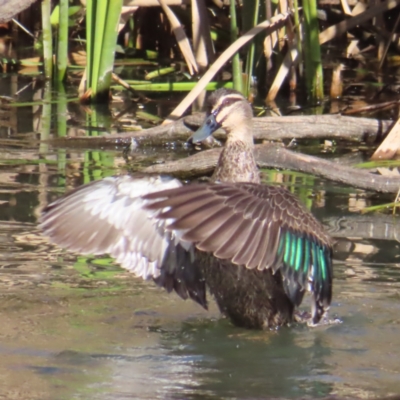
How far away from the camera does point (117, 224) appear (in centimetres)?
462

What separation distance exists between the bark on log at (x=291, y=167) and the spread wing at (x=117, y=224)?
63.9 inches

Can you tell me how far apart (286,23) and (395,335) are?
13.5 ft

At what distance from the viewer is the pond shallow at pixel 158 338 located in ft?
12.5

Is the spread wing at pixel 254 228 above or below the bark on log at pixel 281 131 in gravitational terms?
below

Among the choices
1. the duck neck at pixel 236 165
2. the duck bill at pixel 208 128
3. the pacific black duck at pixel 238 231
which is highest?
the duck bill at pixel 208 128

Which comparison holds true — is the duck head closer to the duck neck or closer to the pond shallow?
the duck neck

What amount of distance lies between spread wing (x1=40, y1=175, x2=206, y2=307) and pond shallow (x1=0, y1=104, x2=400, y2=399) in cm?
30

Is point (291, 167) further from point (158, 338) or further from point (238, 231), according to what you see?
point (238, 231)

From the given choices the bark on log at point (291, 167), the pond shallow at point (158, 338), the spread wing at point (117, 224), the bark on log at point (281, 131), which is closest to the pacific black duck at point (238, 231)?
the spread wing at point (117, 224)

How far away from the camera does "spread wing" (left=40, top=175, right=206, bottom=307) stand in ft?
14.8

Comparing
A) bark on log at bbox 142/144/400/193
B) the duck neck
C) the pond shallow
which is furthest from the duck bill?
bark on log at bbox 142/144/400/193

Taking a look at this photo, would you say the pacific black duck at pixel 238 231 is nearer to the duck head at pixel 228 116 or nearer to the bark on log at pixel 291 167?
the duck head at pixel 228 116

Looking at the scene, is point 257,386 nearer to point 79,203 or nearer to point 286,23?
point 79,203

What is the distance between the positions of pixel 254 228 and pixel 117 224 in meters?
0.92
